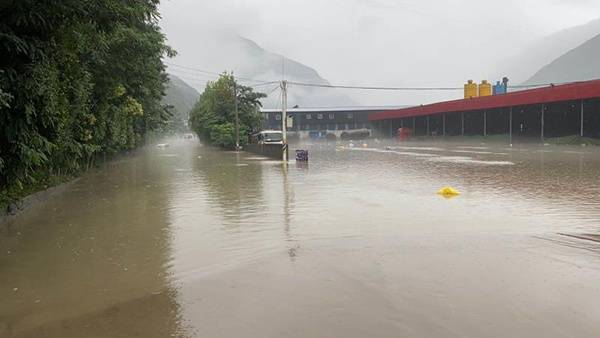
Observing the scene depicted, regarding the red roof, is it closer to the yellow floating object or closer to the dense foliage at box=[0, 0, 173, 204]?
the yellow floating object

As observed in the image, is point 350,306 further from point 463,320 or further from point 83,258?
point 83,258

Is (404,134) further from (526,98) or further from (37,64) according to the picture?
(37,64)

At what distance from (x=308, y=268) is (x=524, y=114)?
47736mm

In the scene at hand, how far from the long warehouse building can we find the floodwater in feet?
104

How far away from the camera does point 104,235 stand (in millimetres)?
9461

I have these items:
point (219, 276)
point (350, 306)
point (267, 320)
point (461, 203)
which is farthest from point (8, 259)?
point (461, 203)

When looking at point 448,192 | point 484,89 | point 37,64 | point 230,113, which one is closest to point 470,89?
point 484,89

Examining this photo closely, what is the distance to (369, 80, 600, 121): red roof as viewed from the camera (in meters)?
39.4

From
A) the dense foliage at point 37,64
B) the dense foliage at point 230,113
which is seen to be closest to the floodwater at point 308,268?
the dense foliage at point 37,64

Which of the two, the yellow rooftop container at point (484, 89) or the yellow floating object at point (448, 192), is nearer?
the yellow floating object at point (448, 192)

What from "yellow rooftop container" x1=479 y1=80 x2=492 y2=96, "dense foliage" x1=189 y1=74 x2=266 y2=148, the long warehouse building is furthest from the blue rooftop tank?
"dense foliage" x1=189 y1=74 x2=266 y2=148

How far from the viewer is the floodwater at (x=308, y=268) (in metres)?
5.01

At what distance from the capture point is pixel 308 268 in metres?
6.84

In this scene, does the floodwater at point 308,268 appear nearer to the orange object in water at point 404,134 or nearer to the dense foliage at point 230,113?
the dense foliage at point 230,113
